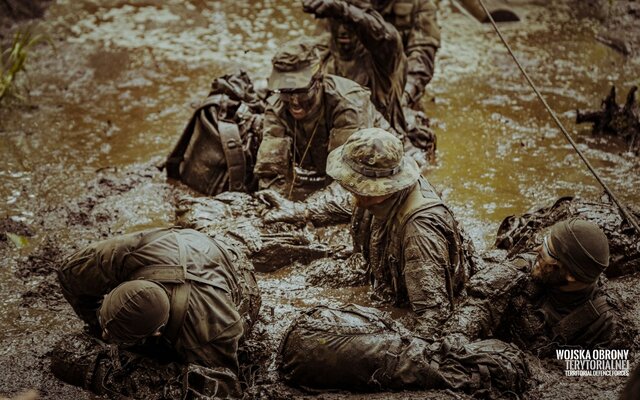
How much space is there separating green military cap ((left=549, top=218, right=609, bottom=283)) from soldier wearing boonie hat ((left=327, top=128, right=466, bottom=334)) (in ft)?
2.10

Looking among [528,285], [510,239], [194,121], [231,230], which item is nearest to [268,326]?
[231,230]

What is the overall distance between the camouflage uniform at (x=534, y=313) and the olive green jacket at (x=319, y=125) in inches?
81.1

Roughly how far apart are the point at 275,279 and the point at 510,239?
1742 millimetres

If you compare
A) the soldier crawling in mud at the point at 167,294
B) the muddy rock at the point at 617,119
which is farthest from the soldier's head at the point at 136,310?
the muddy rock at the point at 617,119

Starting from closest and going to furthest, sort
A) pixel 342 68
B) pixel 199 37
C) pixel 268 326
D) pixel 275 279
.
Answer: pixel 268 326
pixel 275 279
pixel 342 68
pixel 199 37

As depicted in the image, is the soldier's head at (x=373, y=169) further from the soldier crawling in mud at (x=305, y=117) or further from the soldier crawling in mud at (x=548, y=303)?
the soldier crawling in mud at (x=305, y=117)

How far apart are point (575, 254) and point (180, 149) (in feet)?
13.5

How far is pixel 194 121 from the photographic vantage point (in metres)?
6.89

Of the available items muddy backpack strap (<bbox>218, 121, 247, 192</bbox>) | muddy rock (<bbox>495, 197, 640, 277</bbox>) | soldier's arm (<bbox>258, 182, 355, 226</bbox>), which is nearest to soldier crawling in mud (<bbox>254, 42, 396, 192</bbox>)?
muddy backpack strap (<bbox>218, 121, 247, 192</bbox>)

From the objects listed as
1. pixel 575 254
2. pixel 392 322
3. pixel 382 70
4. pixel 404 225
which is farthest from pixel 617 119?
pixel 392 322

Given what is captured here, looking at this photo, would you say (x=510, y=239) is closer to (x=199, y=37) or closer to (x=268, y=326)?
(x=268, y=326)

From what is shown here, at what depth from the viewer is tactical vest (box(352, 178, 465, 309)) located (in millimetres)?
4461

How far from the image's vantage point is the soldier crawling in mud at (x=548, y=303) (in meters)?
4.13

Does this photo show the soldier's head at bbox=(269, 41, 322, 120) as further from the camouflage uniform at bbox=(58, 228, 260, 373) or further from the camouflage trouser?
the camouflage trouser
